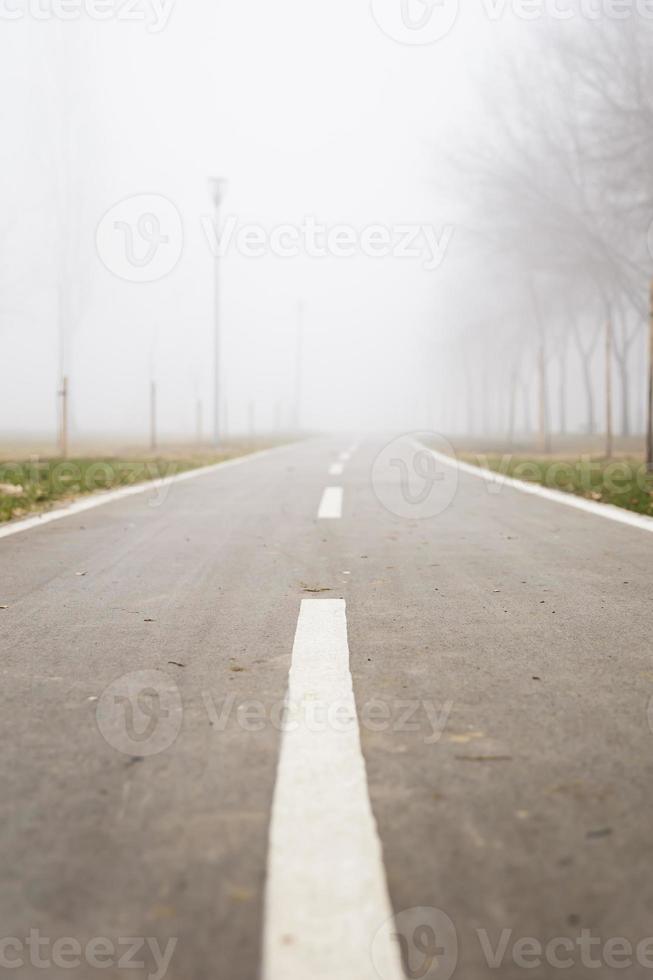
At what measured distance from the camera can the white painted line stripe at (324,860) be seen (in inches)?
57.2

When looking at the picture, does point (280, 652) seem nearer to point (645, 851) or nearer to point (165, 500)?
point (645, 851)

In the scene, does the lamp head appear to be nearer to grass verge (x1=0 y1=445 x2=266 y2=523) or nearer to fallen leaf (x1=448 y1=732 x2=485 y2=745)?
grass verge (x1=0 y1=445 x2=266 y2=523)

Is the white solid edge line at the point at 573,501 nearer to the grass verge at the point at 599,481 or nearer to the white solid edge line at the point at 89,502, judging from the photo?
the grass verge at the point at 599,481

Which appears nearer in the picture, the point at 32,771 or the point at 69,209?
the point at 32,771

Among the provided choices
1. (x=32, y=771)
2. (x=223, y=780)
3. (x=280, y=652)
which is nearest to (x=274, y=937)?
(x=223, y=780)

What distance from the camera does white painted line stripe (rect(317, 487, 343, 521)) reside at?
8.54 m

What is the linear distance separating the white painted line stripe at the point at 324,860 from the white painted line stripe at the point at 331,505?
573cm

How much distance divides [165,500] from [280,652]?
280 inches

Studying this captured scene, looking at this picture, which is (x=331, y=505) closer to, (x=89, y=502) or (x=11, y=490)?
(x=89, y=502)

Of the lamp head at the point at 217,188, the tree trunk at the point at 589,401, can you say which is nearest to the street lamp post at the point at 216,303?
the lamp head at the point at 217,188

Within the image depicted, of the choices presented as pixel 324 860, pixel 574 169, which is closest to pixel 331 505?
pixel 324 860

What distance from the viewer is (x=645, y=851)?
1793 mm

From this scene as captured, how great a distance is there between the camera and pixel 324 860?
1758 millimetres

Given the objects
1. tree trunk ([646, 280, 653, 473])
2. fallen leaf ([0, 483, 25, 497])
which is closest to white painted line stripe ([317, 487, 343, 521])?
fallen leaf ([0, 483, 25, 497])
